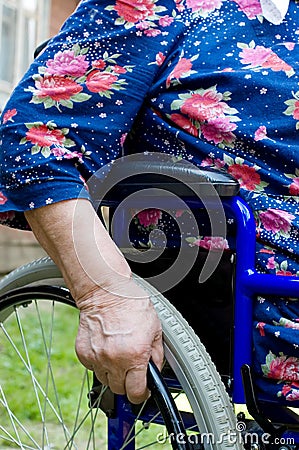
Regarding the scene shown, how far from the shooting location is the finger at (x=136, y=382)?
1.25 meters

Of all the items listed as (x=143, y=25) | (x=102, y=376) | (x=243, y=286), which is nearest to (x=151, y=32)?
(x=143, y=25)

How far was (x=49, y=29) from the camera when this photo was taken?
672 centimetres

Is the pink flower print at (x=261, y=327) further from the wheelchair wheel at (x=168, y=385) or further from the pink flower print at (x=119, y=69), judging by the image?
the pink flower print at (x=119, y=69)

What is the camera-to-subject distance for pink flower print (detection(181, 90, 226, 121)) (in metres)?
1.41

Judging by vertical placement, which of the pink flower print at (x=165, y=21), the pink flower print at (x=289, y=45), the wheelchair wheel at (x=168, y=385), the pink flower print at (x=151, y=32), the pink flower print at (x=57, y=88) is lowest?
the wheelchair wheel at (x=168, y=385)

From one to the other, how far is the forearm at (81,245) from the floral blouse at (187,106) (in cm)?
4

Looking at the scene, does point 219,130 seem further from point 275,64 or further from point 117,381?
point 117,381

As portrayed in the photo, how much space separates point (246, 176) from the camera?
140 cm

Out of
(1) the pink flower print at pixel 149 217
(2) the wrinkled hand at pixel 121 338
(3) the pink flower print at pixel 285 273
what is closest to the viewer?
(2) the wrinkled hand at pixel 121 338

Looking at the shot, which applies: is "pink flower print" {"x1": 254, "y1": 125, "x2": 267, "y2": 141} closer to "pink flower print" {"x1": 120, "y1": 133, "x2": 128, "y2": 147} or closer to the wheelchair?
the wheelchair

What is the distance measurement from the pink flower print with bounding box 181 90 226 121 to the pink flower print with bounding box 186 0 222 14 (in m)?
0.16

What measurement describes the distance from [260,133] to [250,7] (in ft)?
0.79

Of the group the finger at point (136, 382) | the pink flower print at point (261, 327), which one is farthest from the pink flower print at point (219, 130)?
the finger at point (136, 382)

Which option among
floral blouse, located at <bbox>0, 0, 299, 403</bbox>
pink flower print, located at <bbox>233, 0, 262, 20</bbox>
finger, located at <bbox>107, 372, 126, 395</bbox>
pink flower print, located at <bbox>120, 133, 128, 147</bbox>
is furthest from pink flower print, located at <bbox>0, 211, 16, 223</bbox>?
pink flower print, located at <bbox>233, 0, 262, 20</bbox>
